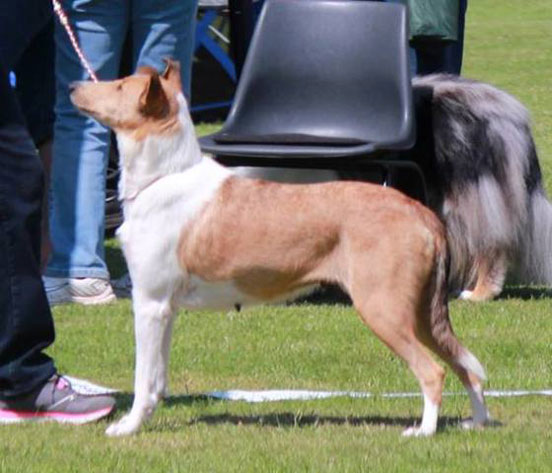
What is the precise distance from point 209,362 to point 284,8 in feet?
10.0

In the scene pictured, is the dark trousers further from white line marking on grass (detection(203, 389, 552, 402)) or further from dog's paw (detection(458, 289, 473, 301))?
dog's paw (detection(458, 289, 473, 301))

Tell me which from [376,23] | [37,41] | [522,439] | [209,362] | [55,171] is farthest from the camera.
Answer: [376,23]

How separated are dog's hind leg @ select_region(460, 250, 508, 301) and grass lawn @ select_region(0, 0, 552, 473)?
0.09m

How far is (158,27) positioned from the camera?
842cm

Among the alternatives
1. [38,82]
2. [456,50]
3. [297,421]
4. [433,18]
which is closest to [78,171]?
[38,82]

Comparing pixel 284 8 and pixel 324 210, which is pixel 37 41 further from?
pixel 324 210

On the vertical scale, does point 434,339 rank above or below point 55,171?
above

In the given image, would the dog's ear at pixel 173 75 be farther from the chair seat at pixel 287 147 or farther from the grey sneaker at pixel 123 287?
the grey sneaker at pixel 123 287

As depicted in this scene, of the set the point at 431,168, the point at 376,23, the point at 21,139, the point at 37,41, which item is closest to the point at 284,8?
the point at 376,23

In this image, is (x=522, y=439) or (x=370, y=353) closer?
(x=522, y=439)

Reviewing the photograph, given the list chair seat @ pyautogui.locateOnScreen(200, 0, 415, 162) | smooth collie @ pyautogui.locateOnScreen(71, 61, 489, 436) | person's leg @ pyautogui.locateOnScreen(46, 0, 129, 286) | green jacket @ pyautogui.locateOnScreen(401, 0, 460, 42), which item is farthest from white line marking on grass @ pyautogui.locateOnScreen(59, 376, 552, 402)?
green jacket @ pyautogui.locateOnScreen(401, 0, 460, 42)

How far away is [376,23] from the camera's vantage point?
30.5 feet

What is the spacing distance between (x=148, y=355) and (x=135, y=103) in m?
0.88

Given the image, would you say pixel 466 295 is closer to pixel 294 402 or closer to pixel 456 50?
pixel 456 50
